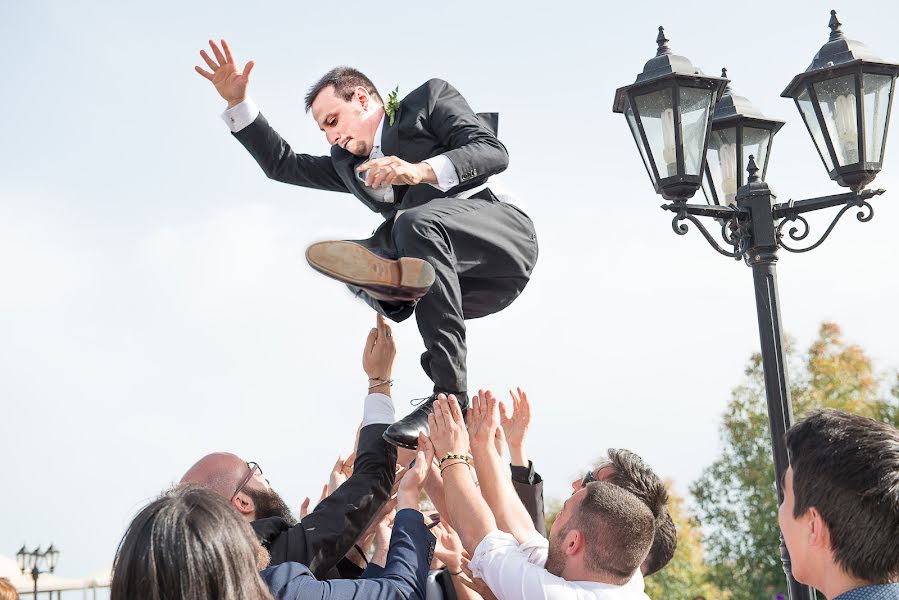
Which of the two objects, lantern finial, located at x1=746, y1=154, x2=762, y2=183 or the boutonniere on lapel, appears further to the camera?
lantern finial, located at x1=746, y1=154, x2=762, y2=183

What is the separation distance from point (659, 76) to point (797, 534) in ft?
13.4

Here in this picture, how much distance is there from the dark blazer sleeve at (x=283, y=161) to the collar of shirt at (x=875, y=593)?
2.97 metres

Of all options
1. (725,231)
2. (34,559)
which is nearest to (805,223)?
(725,231)

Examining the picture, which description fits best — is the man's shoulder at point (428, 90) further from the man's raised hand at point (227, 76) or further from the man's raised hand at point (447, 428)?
the man's raised hand at point (447, 428)

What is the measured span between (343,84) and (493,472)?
1.82m

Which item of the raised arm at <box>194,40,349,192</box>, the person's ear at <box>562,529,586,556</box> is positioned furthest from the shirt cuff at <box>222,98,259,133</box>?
the person's ear at <box>562,529,586,556</box>

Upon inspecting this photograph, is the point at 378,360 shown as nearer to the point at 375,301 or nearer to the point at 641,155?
the point at 375,301

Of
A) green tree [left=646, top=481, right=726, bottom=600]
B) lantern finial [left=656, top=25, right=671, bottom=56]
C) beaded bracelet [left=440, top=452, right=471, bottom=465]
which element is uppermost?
lantern finial [left=656, top=25, right=671, bottom=56]

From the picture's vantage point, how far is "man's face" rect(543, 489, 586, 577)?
328cm

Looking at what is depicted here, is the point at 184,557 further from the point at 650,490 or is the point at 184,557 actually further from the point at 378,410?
the point at 378,410

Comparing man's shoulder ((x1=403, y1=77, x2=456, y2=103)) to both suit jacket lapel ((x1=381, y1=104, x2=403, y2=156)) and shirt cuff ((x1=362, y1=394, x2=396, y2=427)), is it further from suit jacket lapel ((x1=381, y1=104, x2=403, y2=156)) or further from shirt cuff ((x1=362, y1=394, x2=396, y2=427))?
shirt cuff ((x1=362, y1=394, x2=396, y2=427))

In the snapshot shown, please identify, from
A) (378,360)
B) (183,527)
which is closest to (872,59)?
(378,360)

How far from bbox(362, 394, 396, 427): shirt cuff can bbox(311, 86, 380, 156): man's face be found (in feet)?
3.52

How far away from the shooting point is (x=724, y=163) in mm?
7250
